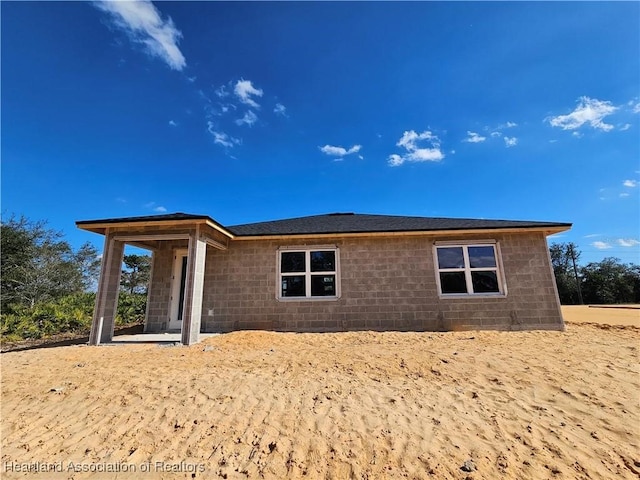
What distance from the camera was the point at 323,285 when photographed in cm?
930

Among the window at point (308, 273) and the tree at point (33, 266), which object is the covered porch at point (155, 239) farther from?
the tree at point (33, 266)

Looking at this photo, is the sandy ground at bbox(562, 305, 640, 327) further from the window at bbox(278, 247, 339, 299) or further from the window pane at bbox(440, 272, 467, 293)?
the window at bbox(278, 247, 339, 299)

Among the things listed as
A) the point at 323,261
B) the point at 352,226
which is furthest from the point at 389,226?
the point at 323,261

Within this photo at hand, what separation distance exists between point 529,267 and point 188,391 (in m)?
9.46

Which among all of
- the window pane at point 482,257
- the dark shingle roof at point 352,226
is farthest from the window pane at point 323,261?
the window pane at point 482,257

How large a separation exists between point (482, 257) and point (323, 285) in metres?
4.99

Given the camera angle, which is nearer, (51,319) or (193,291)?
Result: (193,291)

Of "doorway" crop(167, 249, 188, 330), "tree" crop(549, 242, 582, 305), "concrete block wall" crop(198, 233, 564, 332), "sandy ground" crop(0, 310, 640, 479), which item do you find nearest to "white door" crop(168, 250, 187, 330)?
"doorway" crop(167, 249, 188, 330)

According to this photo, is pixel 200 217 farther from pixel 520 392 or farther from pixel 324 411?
pixel 520 392

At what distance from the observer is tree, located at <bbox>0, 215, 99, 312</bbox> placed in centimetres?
1658

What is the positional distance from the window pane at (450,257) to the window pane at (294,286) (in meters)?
4.34

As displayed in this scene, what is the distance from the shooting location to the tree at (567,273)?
34344mm

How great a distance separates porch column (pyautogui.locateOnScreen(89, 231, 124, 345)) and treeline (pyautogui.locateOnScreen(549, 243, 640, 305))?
31880mm

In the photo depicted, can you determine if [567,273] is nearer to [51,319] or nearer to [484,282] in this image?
[484,282]
